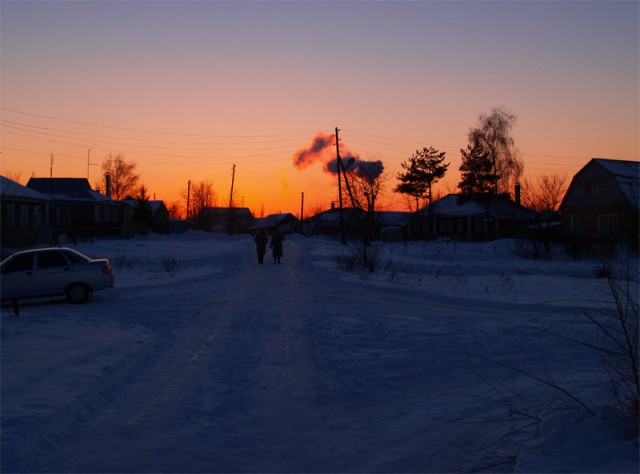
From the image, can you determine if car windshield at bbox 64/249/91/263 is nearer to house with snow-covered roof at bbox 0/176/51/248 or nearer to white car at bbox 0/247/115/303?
white car at bbox 0/247/115/303

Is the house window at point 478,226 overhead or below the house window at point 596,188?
below

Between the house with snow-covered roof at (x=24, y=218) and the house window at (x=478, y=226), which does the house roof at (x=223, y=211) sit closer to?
the house window at (x=478, y=226)

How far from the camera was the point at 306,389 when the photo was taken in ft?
26.3

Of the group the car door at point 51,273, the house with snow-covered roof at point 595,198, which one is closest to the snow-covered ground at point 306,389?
the car door at point 51,273

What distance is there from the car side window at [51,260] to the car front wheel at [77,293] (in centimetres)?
70

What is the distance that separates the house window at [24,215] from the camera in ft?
135

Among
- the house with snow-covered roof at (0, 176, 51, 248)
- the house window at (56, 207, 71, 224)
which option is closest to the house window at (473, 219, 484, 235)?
the house window at (56, 207, 71, 224)

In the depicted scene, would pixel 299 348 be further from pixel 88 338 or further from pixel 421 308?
pixel 421 308

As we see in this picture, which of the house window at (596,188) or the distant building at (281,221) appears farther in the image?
the distant building at (281,221)

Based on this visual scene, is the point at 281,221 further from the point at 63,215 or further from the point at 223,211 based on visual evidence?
the point at 63,215

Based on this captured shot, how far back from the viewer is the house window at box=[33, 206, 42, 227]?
4353 centimetres

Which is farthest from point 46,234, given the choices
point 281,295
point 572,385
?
point 572,385

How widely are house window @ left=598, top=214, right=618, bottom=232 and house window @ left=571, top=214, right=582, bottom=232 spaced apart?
1.93 metres

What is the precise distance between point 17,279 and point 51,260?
1000 mm
